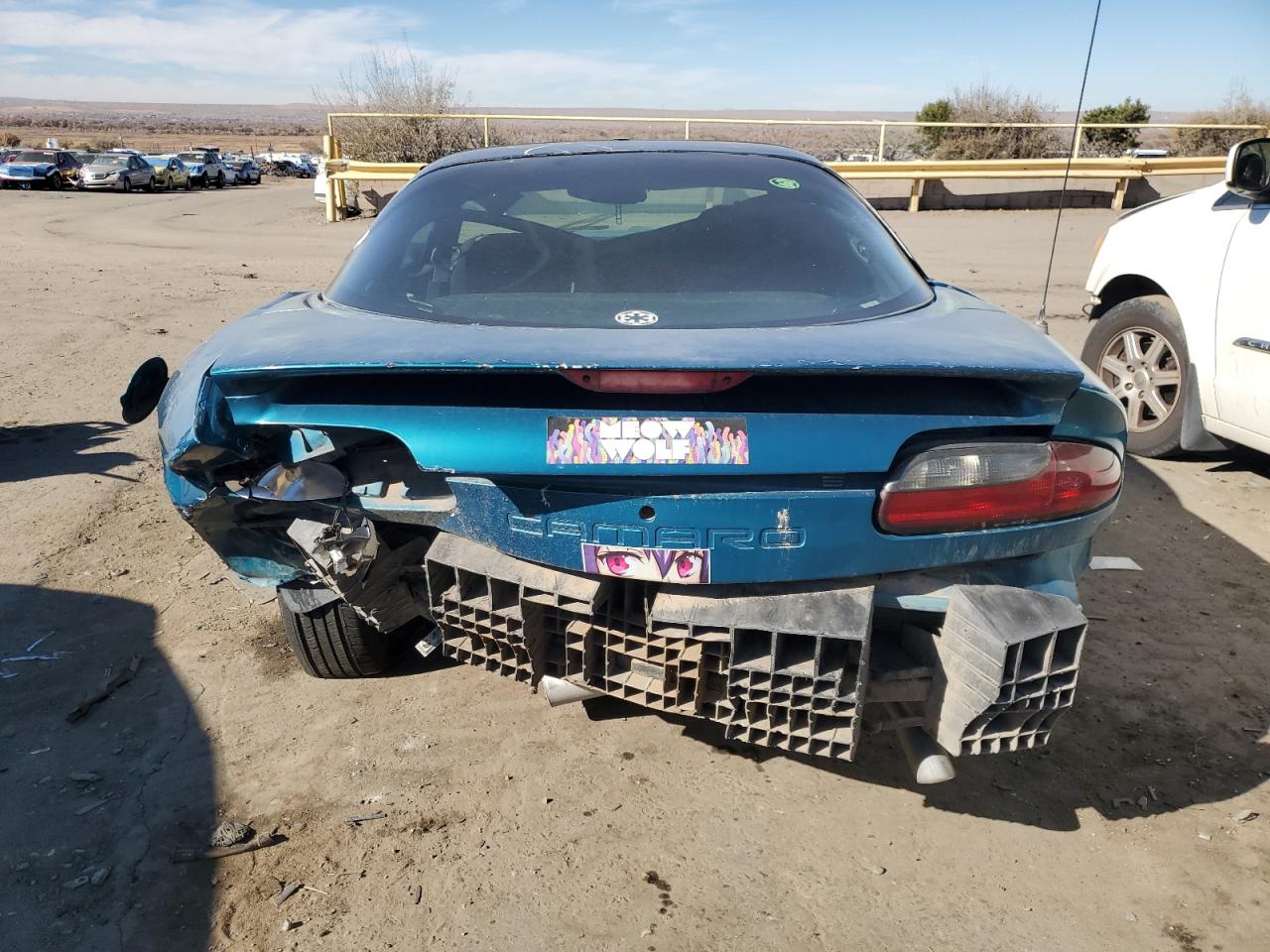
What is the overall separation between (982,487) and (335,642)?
201 centimetres

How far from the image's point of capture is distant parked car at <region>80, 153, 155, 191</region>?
3006 centimetres

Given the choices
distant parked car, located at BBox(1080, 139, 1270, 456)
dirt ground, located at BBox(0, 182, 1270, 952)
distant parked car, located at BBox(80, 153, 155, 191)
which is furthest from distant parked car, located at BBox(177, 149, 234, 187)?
distant parked car, located at BBox(1080, 139, 1270, 456)

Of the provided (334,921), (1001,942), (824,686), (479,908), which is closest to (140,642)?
(334,921)

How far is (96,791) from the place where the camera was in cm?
257

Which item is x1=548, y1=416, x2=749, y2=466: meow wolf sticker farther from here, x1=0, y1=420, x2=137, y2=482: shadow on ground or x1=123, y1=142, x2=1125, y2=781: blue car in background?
x1=0, y1=420, x2=137, y2=482: shadow on ground

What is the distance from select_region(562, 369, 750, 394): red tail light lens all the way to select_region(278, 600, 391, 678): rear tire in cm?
132

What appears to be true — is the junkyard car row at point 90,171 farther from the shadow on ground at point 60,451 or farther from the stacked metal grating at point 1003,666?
the stacked metal grating at point 1003,666

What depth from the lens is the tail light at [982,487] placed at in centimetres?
202

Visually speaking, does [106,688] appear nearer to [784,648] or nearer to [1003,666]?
[784,648]

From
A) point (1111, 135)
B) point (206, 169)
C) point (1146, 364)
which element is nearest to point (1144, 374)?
point (1146, 364)

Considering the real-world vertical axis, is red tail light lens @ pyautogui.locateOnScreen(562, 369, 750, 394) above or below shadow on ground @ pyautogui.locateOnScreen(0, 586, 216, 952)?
above

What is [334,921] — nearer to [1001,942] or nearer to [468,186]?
[1001,942]

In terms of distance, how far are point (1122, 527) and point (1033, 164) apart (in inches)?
555

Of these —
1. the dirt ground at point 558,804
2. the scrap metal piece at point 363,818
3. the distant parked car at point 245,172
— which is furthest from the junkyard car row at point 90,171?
the scrap metal piece at point 363,818
